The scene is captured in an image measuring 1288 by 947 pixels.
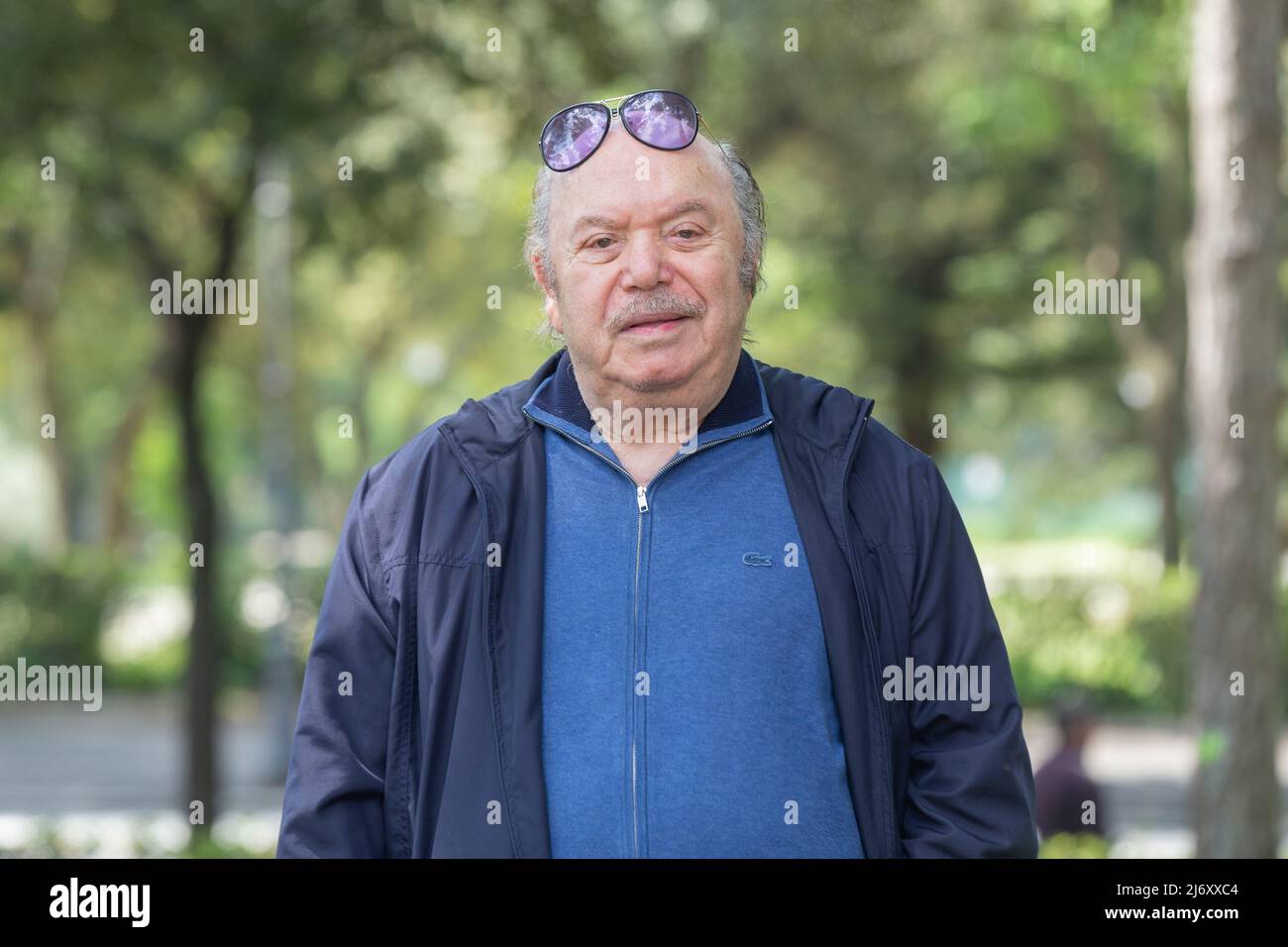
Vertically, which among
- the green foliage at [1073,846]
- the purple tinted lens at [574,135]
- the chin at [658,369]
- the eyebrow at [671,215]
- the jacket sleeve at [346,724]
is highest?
the purple tinted lens at [574,135]

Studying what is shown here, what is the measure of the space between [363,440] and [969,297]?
11.9 metres

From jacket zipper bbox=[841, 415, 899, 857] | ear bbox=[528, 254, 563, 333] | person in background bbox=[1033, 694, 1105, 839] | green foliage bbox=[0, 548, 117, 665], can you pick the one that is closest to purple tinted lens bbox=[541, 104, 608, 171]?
ear bbox=[528, 254, 563, 333]

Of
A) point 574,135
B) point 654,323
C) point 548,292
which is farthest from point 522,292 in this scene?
point 654,323

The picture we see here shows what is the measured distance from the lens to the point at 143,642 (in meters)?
22.6

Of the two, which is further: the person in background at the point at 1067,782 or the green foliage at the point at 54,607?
the green foliage at the point at 54,607

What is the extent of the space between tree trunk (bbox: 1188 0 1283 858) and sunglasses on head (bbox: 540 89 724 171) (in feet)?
15.0

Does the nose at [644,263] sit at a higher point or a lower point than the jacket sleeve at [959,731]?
higher

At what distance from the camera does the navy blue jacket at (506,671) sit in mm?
2436

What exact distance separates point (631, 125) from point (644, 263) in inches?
10.4

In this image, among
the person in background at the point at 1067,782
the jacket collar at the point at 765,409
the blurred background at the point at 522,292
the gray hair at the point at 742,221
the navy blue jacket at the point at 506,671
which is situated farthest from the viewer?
the blurred background at the point at 522,292

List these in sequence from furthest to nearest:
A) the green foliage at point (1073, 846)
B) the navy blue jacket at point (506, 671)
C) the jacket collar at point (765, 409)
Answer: the green foliage at point (1073, 846) < the jacket collar at point (765, 409) < the navy blue jacket at point (506, 671)

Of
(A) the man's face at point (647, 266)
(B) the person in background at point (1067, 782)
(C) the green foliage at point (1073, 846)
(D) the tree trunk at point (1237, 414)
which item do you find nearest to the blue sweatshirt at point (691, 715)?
(A) the man's face at point (647, 266)

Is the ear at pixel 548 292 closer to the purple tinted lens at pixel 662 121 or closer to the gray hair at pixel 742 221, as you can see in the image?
the gray hair at pixel 742 221
